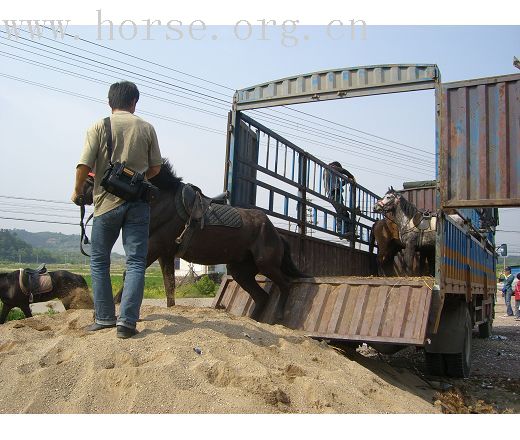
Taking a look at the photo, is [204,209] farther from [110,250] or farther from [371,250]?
[371,250]

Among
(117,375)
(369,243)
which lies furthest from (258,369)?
(369,243)

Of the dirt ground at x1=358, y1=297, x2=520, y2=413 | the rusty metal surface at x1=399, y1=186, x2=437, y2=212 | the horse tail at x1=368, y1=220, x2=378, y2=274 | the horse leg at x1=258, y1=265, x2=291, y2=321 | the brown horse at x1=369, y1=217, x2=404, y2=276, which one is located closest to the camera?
the dirt ground at x1=358, y1=297, x2=520, y2=413

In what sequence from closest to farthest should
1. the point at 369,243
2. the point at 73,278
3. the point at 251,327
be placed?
the point at 251,327 → the point at 73,278 → the point at 369,243

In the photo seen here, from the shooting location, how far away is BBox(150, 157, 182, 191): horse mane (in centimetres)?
523

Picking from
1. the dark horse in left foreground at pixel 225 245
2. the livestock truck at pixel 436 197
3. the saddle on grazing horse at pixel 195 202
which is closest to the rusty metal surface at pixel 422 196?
the livestock truck at pixel 436 197

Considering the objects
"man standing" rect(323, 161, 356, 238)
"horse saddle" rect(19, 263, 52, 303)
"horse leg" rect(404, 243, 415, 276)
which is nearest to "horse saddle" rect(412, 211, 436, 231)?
"horse leg" rect(404, 243, 415, 276)

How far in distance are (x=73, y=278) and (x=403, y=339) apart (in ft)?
18.7

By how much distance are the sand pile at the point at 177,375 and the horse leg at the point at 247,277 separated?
196 cm

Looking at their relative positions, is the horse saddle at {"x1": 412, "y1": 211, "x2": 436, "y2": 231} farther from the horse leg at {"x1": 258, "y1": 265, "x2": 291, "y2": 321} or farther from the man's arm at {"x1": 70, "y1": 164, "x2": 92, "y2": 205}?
the man's arm at {"x1": 70, "y1": 164, "x2": 92, "y2": 205}

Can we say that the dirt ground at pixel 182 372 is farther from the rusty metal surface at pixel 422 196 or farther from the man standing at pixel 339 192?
the rusty metal surface at pixel 422 196

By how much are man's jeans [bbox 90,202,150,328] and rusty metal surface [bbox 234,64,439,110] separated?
3.05m

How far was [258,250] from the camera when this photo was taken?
614 cm

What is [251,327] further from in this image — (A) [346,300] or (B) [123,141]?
(B) [123,141]

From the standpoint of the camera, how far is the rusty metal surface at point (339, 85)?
5.45 metres
